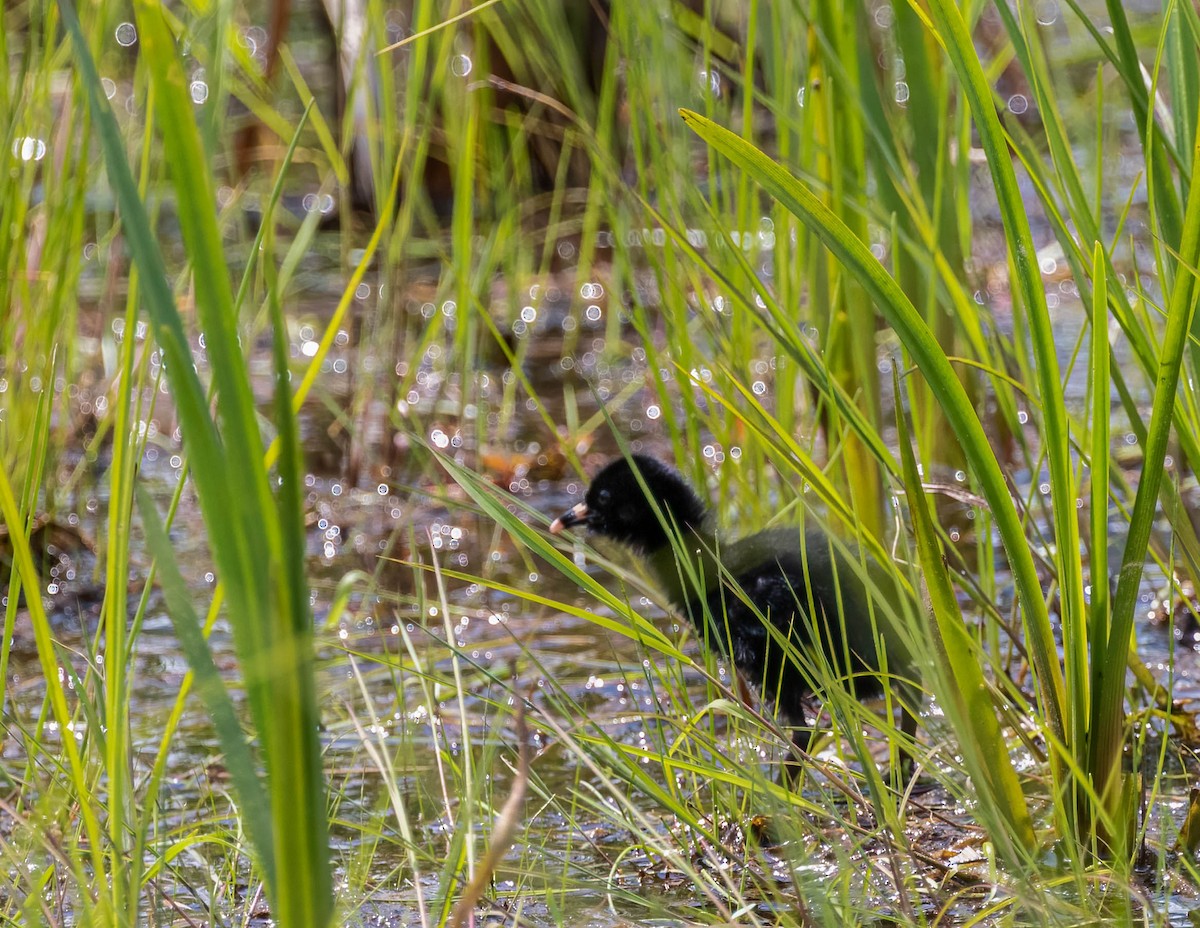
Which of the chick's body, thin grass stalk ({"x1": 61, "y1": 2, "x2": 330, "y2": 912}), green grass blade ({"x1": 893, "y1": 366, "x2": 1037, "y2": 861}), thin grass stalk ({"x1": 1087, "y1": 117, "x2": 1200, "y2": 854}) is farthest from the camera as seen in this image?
the chick's body

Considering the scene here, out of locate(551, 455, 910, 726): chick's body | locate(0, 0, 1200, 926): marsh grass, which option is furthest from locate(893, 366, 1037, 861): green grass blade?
locate(551, 455, 910, 726): chick's body

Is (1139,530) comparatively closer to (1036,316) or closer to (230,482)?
(1036,316)

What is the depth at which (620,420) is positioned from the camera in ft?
17.0

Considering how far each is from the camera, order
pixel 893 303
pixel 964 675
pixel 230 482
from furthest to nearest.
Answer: pixel 964 675
pixel 893 303
pixel 230 482

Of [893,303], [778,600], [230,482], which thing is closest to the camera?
[230,482]

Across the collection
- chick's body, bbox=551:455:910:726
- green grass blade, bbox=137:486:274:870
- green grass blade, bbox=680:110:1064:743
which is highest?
green grass blade, bbox=680:110:1064:743

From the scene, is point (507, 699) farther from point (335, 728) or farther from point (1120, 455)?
point (1120, 455)

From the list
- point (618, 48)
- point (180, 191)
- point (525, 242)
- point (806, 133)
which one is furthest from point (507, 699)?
point (525, 242)

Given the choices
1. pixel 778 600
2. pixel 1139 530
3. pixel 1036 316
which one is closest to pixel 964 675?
pixel 1139 530

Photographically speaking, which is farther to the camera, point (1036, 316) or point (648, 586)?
point (648, 586)

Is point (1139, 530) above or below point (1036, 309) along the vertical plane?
below

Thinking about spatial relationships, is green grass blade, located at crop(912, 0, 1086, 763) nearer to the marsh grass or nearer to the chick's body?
the marsh grass

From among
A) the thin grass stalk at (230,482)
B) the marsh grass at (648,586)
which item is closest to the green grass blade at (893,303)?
the marsh grass at (648,586)

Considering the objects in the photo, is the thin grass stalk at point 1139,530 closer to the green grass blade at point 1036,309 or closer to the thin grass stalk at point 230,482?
the green grass blade at point 1036,309
